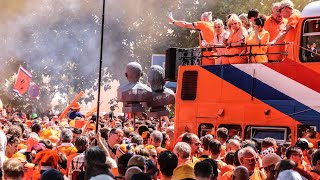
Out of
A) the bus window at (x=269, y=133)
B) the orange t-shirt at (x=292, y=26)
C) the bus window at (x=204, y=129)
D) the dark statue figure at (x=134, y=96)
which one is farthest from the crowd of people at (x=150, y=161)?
the dark statue figure at (x=134, y=96)

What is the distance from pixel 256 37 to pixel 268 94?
100 cm

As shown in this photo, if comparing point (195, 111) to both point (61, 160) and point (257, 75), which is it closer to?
point (257, 75)

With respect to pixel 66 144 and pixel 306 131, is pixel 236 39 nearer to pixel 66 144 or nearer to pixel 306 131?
pixel 306 131

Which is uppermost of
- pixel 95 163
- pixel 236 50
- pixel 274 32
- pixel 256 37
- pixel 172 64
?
pixel 274 32

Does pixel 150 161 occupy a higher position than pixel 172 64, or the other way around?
pixel 172 64

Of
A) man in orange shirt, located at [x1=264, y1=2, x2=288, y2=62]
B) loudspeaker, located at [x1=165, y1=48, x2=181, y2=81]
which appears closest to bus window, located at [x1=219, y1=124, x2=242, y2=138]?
man in orange shirt, located at [x1=264, y1=2, x2=288, y2=62]

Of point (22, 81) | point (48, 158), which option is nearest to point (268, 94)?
point (48, 158)

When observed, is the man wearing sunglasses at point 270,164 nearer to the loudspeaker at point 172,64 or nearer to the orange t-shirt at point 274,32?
the orange t-shirt at point 274,32

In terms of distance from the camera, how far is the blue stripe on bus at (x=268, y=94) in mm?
14591

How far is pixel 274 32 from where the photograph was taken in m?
15.7

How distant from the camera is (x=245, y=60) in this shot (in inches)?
621

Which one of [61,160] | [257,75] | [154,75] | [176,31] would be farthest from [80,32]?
[61,160]

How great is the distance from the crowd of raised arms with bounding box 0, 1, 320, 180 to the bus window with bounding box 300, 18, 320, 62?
0.98 feet

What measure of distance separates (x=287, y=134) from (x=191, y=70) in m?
2.49
